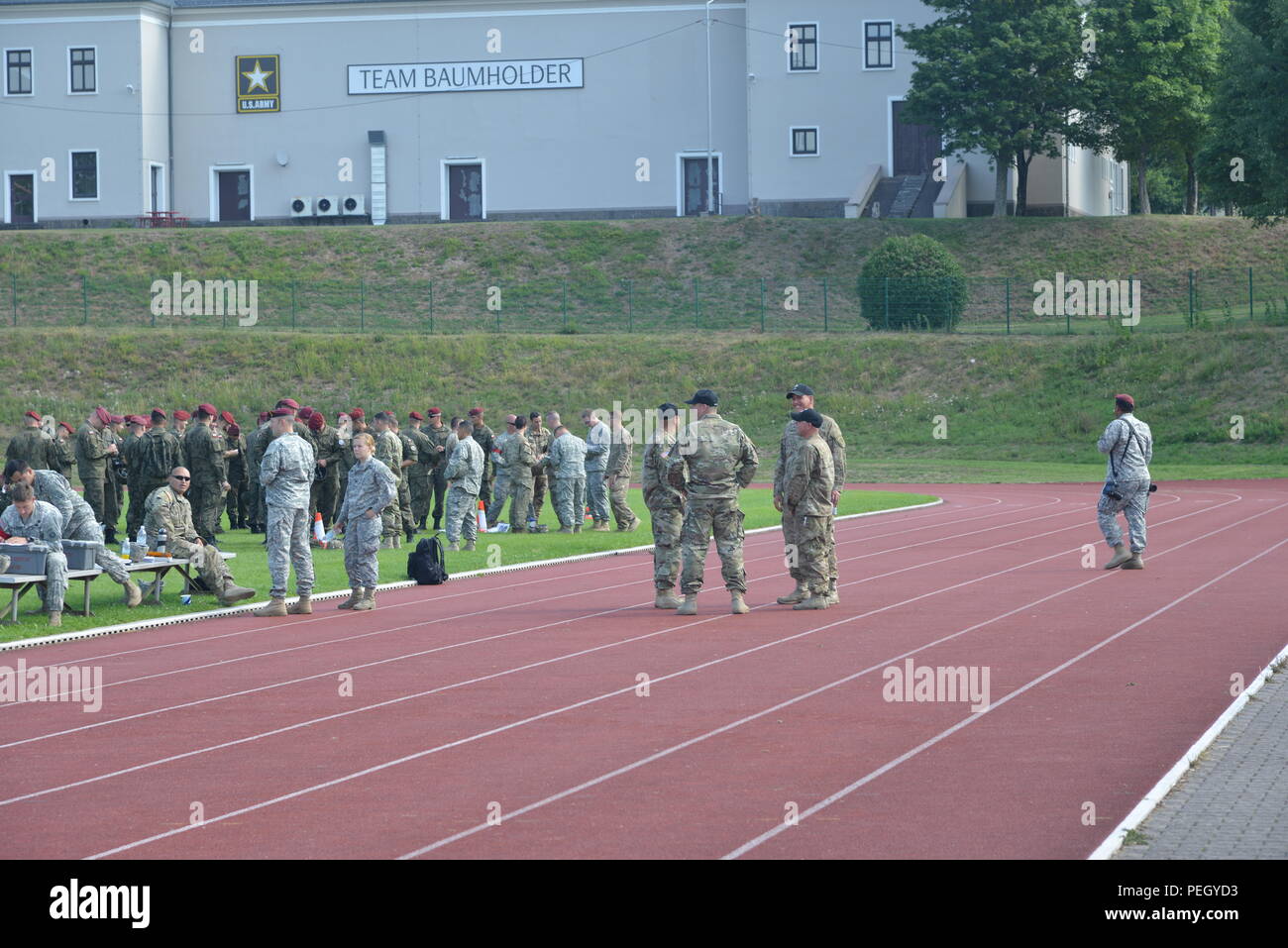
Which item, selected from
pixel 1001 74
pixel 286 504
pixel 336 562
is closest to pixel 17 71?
pixel 1001 74

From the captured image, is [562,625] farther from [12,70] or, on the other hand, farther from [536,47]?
[12,70]

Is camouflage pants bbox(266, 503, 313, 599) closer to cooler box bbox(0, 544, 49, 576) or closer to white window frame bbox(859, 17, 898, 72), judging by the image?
cooler box bbox(0, 544, 49, 576)

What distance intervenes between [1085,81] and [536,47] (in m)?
20.9

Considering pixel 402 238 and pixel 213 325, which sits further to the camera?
pixel 402 238

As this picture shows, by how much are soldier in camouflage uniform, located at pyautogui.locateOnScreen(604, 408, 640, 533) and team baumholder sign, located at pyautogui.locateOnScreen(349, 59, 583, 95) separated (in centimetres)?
4097

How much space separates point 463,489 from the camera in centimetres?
A: 2305

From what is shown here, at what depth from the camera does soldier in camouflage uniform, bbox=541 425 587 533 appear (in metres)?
24.8

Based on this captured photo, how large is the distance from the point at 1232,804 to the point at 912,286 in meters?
43.8

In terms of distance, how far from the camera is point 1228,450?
133ft

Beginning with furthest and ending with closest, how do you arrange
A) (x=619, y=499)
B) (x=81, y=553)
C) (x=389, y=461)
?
1. (x=619, y=499)
2. (x=389, y=461)
3. (x=81, y=553)

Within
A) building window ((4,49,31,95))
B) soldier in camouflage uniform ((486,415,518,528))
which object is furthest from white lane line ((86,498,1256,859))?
building window ((4,49,31,95))

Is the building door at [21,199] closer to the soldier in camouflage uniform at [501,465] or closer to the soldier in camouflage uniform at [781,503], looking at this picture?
the soldier in camouflage uniform at [501,465]

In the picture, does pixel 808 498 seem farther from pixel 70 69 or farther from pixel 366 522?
pixel 70 69

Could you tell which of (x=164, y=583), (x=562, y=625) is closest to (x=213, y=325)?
(x=164, y=583)
